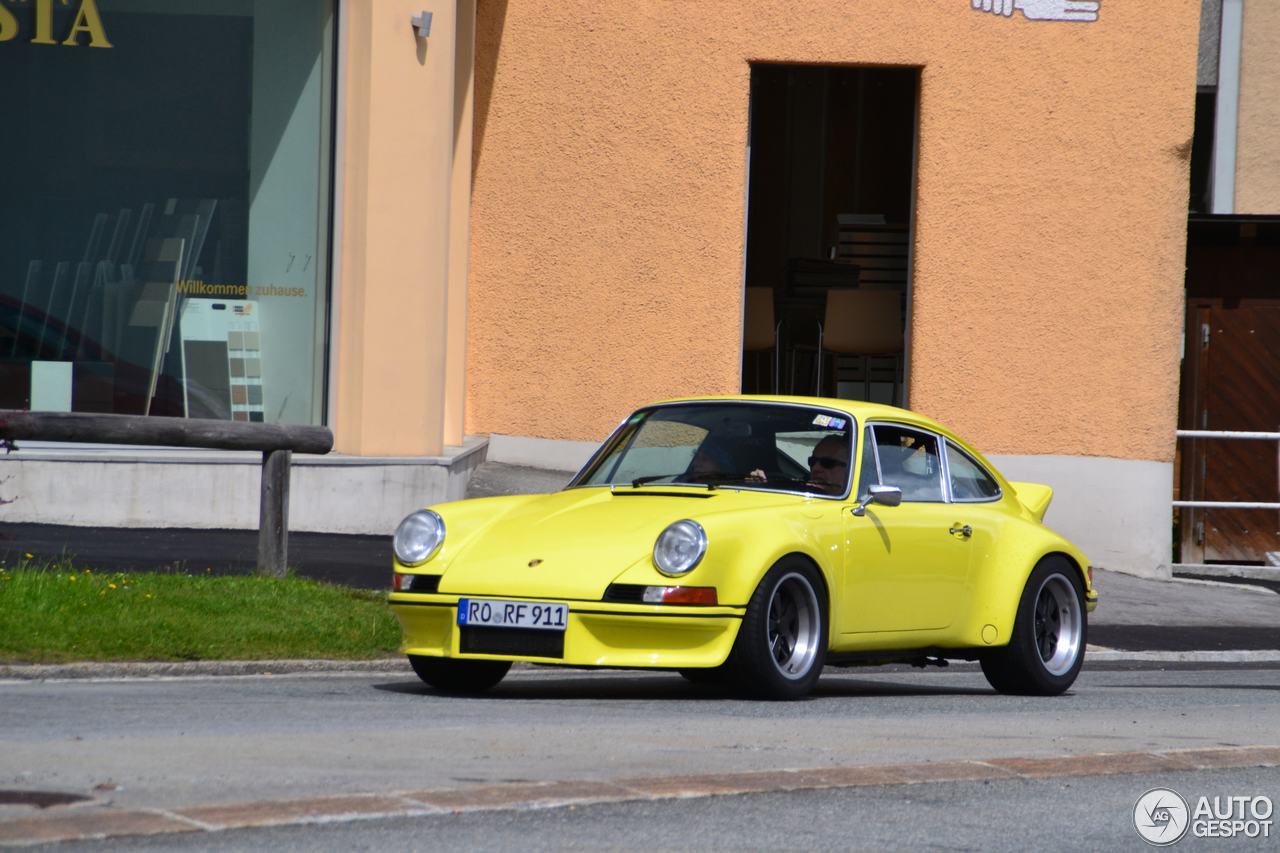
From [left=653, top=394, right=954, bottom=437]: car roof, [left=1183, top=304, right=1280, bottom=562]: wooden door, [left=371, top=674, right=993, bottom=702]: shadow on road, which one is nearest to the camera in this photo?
[left=371, top=674, right=993, bottom=702]: shadow on road

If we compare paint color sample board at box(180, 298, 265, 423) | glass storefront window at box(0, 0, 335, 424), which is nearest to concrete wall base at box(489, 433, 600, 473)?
glass storefront window at box(0, 0, 335, 424)

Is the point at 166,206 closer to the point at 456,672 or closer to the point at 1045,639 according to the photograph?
the point at 456,672

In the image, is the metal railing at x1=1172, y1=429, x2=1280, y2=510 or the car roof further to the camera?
Result: the metal railing at x1=1172, y1=429, x2=1280, y2=510

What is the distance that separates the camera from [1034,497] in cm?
1043

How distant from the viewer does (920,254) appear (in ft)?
59.5

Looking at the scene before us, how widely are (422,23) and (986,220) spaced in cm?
555

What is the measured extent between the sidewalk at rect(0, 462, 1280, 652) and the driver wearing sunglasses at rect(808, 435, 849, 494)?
145 inches

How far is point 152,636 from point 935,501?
368 cm

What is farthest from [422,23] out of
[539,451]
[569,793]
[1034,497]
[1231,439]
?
[569,793]

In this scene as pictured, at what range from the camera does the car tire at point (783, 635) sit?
815 cm

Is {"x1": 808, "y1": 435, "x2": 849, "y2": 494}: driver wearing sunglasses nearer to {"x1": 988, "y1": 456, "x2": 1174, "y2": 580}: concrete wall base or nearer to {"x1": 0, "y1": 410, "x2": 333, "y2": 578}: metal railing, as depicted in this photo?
{"x1": 0, "y1": 410, "x2": 333, "y2": 578}: metal railing

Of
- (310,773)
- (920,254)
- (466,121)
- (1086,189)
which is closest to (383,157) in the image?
(466,121)

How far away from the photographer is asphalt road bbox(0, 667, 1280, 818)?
584cm

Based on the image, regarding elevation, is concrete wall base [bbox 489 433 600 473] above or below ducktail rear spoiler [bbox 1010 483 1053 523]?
below
